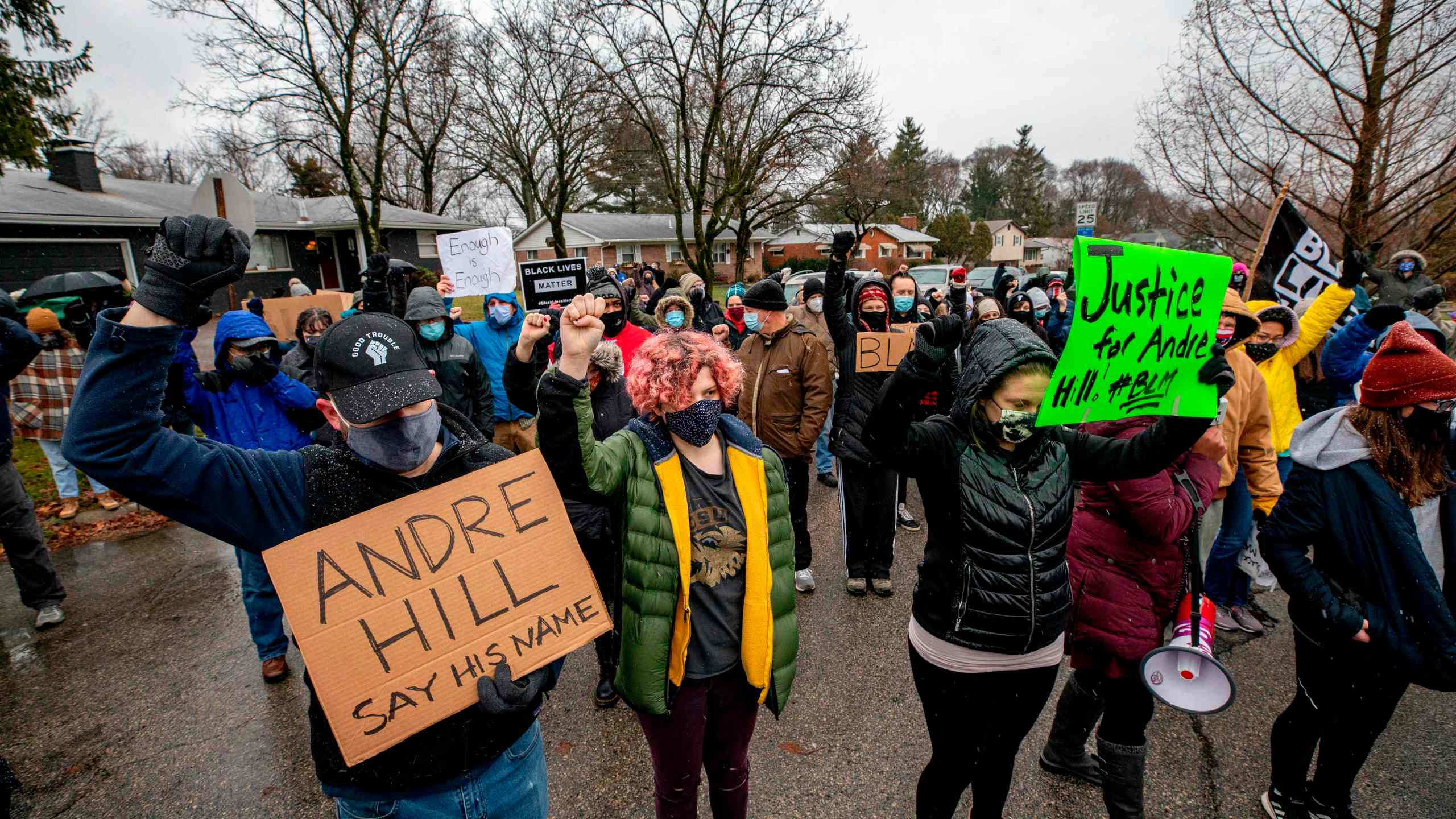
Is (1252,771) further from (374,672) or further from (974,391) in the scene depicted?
(374,672)

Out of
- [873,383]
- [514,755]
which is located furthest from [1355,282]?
[514,755]

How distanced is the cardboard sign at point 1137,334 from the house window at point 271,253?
1163 inches

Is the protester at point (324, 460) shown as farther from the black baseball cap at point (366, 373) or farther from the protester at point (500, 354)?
the protester at point (500, 354)

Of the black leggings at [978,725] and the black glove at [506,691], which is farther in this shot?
the black leggings at [978,725]

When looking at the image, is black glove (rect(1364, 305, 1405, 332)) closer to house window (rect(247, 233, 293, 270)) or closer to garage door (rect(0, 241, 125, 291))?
garage door (rect(0, 241, 125, 291))

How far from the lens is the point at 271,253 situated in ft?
83.3

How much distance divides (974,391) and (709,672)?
1.36m

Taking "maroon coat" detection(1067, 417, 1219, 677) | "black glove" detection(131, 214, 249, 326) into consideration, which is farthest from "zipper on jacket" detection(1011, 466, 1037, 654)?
"black glove" detection(131, 214, 249, 326)

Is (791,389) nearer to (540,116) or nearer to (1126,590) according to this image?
(1126,590)

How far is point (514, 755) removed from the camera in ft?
6.25

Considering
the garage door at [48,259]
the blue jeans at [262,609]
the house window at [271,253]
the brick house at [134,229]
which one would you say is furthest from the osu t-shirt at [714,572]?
the house window at [271,253]

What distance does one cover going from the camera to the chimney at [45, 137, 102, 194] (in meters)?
19.5

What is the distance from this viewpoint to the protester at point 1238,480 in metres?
3.32

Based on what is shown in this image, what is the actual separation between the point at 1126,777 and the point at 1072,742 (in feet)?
1.42
